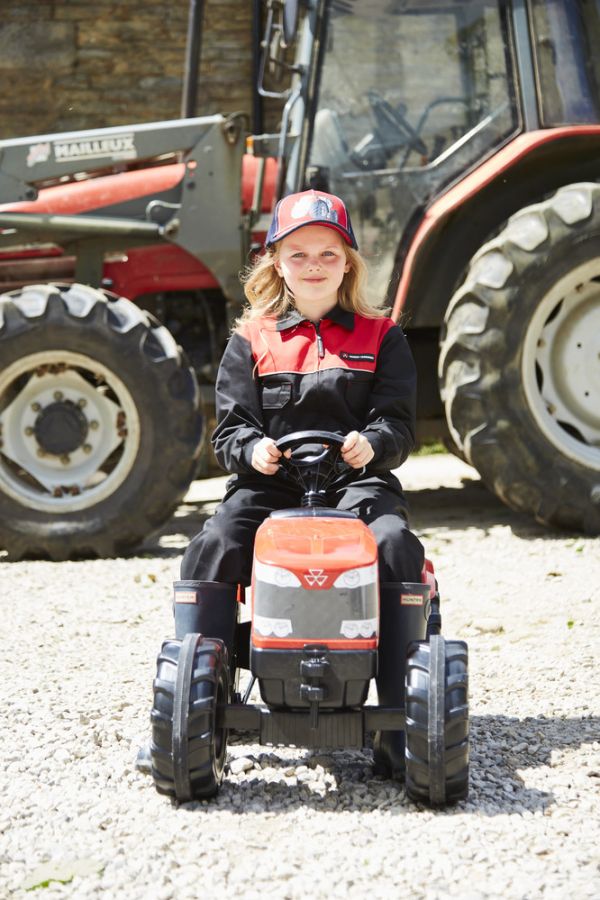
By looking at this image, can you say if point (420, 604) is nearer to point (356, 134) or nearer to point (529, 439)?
point (529, 439)

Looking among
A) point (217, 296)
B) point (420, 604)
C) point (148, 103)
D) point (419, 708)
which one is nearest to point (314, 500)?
point (420, 604)

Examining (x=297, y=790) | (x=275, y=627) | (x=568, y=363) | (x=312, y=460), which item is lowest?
(x=297, y=790)

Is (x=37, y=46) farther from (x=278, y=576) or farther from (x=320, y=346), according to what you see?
(x=278, y=576)

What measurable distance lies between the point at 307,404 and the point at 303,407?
14 mm

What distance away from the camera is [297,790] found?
287 centimetres

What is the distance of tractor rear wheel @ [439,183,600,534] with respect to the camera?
560cm

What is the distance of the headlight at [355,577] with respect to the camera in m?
2.67

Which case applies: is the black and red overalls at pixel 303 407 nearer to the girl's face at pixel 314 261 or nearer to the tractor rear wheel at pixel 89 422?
the girl's face at pixel 314 261

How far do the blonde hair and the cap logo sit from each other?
0.12 metres

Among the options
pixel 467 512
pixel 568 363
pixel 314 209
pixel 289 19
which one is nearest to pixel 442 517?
pixel 467 512

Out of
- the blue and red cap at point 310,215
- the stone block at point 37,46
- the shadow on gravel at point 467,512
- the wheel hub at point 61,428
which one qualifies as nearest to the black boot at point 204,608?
the blue and red cap at point 310,215

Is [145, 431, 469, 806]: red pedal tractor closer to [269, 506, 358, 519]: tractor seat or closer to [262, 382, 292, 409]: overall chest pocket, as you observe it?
[269, 506, 358, 519]: tractor seat

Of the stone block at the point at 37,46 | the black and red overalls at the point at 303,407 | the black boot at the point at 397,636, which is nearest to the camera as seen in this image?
the black boot at the point at 397,636

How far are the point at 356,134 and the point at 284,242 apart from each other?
2.97 meters
